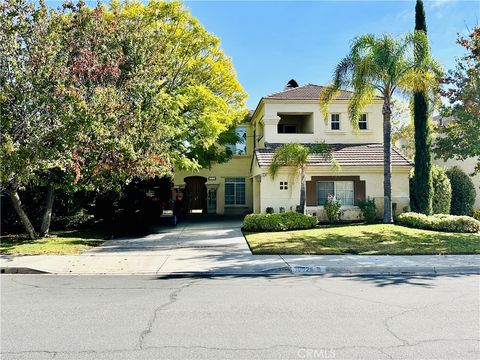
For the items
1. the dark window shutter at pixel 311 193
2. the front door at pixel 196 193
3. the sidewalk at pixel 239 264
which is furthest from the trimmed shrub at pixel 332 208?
the front door at pixel 196 193

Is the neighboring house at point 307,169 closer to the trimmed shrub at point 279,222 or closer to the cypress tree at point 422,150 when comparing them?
the cypress tree at point 422,150

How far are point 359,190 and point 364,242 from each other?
761 cm

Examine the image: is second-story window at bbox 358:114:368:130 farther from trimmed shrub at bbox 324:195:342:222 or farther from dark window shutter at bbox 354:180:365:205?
trimmed shrub at bbox 324:195:342:222

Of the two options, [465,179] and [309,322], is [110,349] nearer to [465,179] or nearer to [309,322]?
[309,322]

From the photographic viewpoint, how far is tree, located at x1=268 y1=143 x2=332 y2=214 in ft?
60.9

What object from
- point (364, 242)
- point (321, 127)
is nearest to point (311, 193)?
point (321, 127)

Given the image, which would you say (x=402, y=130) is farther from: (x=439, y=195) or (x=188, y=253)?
(x=188, y=253)

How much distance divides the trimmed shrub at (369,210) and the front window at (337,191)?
1221 millimetres

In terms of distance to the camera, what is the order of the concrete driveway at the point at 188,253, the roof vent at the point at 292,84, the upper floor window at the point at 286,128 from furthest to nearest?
1. the roof vent at the point at 292,84
2. the upper floor window at the point at 286,128
3. the concrete driveway at the point at 188,253

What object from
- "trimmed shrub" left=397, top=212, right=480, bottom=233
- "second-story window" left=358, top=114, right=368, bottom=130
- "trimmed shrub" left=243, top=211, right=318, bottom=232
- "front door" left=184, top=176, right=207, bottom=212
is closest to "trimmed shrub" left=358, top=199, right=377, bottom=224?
"trimmed shrub" left=397, top=212, right=480, bottom=233

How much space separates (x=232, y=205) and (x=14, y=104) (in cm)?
1800

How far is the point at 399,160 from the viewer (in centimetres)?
2145

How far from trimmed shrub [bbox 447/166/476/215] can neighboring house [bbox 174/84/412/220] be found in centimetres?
→ 399

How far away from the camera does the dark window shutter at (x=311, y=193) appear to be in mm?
20797
